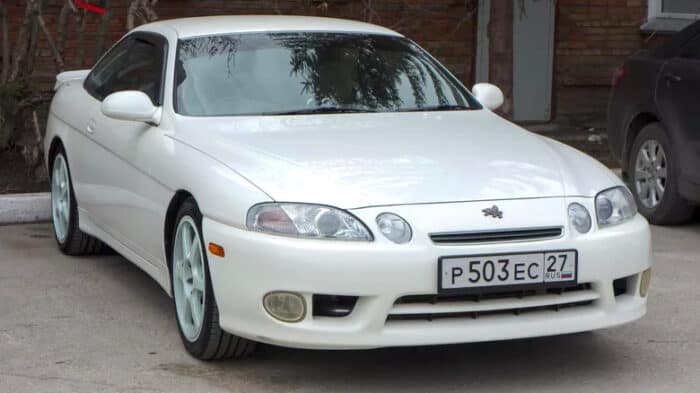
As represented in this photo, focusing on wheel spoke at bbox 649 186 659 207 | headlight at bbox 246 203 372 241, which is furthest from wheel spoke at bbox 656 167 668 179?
headlight at bbox 246 203 372 241

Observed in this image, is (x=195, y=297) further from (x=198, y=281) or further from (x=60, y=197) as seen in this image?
(x=60, y=197)

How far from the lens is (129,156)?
643 cm

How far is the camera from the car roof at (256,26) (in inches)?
266

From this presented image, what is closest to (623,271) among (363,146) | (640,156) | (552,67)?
(363,146)

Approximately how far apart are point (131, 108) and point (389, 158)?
4.45ft

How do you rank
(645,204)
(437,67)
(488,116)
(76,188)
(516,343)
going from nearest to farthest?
(516,343) < (488,116) < (437,67) < (76,188) < (645,204)

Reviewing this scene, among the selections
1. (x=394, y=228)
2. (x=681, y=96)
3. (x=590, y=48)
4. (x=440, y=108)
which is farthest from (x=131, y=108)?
(x=590, y=48)

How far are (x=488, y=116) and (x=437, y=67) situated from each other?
549 mm

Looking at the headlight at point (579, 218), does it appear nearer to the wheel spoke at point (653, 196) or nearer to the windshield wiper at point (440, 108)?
the windshield wiper at point (440, 108)

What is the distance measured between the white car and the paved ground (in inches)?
8.0

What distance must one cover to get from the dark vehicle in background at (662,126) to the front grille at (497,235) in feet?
11.4

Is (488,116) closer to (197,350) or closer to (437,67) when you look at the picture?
(437,67)

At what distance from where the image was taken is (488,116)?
651 centimetres

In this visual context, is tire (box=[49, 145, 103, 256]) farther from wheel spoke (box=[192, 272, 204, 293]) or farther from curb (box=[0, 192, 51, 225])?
wheel spoke (box=[192, 272, 204, 293])
